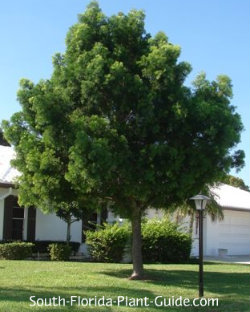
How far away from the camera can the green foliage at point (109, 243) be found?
67.5 feet

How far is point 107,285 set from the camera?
519 inches

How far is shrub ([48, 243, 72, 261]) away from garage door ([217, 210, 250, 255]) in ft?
40.2

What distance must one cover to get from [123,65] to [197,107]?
88.1 inches

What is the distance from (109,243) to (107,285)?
7442 millimetres

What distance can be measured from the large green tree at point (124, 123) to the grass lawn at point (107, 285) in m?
1.35

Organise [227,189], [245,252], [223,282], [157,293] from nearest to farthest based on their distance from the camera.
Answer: [157,293]
[223,282]
[245,252]
[227,189]

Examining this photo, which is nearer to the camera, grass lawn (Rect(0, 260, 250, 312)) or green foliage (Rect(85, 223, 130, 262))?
grass lawn (Rect(0, 260, 250, 312))

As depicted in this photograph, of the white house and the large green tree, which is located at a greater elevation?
the large green tree

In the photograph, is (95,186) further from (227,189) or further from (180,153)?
(227,189)

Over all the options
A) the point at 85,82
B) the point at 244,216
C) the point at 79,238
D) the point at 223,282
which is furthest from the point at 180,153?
the point at 244,216

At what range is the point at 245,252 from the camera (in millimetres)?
32531

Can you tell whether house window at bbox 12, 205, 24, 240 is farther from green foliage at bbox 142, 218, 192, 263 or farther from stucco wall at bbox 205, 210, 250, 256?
stucco wall at bbox 205, 210, 250, 256

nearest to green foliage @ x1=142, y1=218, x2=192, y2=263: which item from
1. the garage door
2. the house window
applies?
the house window

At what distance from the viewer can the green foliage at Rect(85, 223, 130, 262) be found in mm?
20562
